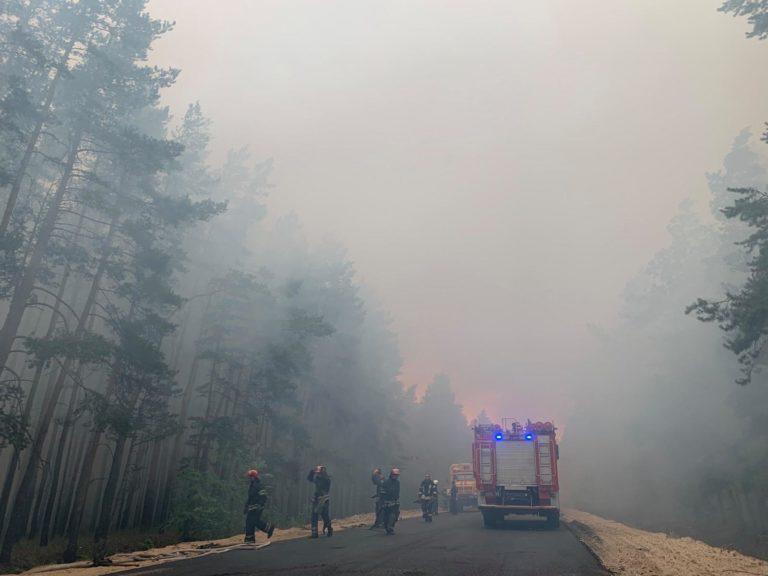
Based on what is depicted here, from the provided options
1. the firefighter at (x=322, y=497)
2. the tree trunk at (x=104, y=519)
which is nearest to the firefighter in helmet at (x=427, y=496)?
the firefighter at (x=322, y=497)

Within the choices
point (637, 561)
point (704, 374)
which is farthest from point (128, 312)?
point (704, 374)

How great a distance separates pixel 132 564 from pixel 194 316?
20.5m

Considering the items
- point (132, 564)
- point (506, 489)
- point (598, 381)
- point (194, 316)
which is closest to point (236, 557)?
point (132, 564)

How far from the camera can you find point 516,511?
20188 mm

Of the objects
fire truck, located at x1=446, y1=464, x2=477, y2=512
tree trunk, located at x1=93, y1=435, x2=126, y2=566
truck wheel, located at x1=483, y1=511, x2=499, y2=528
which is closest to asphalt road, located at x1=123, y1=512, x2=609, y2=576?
tree trunk, located at x1=93, y1=435, x2=126, y2=566

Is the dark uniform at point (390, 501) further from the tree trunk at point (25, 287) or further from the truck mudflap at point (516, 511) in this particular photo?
the tree trunk at point (25, 287)

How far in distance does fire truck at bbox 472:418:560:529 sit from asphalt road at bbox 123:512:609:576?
370 centimetres

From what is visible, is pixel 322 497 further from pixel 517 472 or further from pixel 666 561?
pixel 666 561

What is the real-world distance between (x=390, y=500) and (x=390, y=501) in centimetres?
4

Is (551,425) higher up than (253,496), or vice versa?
(551,425)

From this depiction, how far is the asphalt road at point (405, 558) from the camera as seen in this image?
9617 mm

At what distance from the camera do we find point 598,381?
73562 millimetres

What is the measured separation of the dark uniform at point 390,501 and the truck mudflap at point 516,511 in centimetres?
391

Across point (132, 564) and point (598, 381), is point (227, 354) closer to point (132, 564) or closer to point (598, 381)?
point (132, 564)
